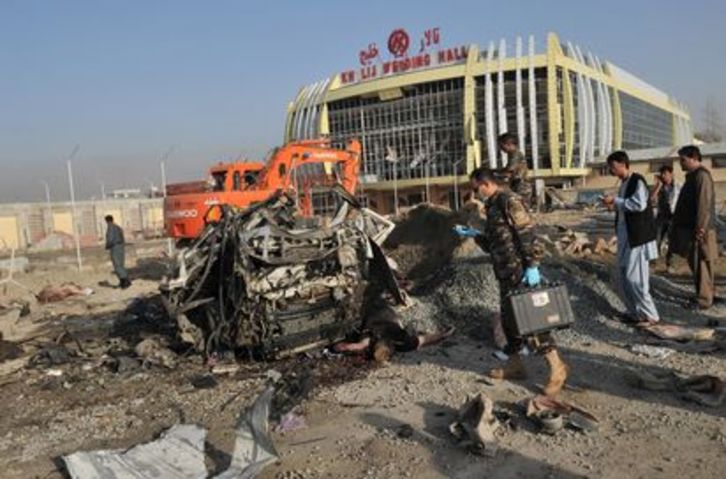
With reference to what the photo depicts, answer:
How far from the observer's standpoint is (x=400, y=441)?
15.3 feet

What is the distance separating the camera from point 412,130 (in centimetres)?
5634

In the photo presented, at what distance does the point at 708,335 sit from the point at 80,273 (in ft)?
57.4

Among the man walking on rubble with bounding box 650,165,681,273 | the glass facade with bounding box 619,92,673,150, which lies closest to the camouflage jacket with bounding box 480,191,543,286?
the man walking on rubble with bounding box 650,165,681,273

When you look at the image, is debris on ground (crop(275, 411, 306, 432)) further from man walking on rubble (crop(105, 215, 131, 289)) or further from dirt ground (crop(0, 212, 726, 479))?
man walking on rubble (crop(105, 215, 131, 289))

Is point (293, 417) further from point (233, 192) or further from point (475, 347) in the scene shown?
point (233, 192)

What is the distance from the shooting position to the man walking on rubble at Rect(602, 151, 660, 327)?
6777mm

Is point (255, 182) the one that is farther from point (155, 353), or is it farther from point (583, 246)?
point (155, 353)

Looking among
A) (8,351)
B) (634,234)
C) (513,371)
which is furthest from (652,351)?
(8,351)

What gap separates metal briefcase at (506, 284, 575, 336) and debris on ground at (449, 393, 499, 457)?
0.66m

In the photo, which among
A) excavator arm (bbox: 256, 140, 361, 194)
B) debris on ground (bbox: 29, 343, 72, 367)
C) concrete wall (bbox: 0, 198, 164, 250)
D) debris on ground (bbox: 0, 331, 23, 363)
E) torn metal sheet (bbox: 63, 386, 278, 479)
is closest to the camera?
torn metal sheet (bbox: 63, 386, 278, 479)

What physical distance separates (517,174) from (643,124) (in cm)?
6718

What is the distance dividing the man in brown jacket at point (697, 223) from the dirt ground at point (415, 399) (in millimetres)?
344

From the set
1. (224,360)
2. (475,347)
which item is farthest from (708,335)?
(224,360)

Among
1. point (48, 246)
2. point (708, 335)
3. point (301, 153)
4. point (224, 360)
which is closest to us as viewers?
point (708, 335)
